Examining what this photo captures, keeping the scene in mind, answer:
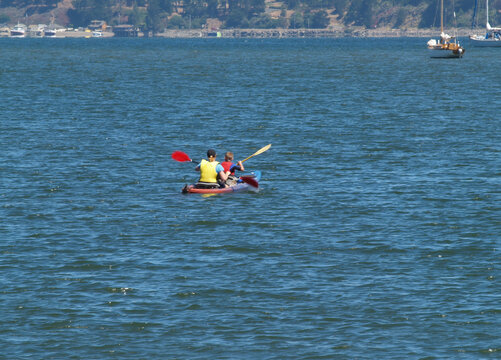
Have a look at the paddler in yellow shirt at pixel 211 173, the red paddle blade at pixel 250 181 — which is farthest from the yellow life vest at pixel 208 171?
the red paddle blade at pixel 250 181

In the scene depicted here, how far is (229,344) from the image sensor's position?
19.5 meters

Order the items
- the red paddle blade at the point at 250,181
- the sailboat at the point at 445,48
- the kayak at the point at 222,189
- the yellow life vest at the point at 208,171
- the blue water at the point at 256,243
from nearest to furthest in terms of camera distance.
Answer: the blue water at the point at 256,243 → the yellow life vest at the point at 208,171 → the kayak at the point at 222,189 → the red paddle blade at the point at 250,181 → the sailboat at the point at 445,48

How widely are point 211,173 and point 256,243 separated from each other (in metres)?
7.48

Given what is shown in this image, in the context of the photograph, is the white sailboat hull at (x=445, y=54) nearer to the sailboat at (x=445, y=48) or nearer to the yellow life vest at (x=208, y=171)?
the sailboat at (x=445, y=48)

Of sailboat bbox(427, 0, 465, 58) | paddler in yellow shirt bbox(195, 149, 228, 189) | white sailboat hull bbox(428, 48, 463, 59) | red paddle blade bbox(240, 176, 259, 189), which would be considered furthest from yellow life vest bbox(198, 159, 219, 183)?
white sailboat hull bbox(428, 48, 463, 59)

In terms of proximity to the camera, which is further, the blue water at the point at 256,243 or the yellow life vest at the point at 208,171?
the yellow life vest at the point at 208,171

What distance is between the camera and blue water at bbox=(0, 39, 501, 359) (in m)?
20.0

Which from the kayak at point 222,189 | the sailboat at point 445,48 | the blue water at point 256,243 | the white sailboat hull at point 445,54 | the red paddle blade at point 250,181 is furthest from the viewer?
the sailboat at point 445,48

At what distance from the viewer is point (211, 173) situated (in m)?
34.5

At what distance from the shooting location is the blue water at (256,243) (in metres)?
20.0

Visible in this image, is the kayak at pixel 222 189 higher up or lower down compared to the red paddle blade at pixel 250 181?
lower down

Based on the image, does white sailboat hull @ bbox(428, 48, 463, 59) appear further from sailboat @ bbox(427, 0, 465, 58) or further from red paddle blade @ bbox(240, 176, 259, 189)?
red paddle blade @ bbox(240, 176, 259, 189)

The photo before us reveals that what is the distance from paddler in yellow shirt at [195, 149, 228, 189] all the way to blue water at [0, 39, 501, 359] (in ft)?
2.15

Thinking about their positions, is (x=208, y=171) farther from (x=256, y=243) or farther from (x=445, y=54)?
(x=445, y=54)
